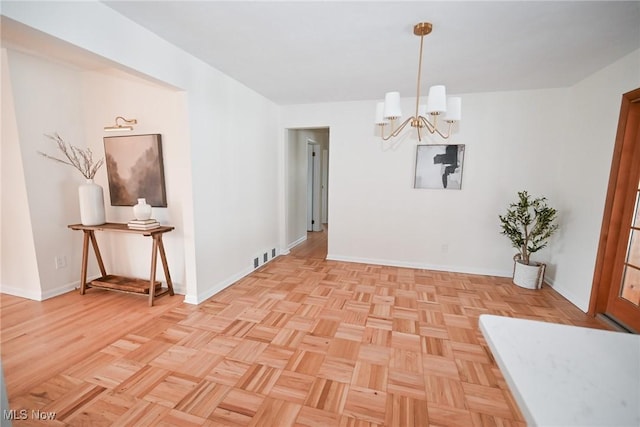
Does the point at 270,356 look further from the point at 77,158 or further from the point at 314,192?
the point at 314,192

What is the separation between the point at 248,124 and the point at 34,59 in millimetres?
2080

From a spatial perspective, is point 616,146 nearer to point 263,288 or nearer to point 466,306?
point 466,306

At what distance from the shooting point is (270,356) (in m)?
1.99

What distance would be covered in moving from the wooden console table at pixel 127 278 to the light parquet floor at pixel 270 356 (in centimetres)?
14

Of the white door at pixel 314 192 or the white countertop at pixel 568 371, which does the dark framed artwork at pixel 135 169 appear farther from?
the white door at pixel 314 192

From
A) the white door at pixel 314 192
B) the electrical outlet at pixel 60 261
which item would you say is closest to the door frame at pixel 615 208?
the white door at pixel 314 192

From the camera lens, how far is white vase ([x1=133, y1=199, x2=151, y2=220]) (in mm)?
2682

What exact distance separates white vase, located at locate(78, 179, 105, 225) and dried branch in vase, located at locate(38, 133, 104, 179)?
143 mm

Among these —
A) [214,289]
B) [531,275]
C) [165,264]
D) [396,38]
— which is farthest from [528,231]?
[165,264]

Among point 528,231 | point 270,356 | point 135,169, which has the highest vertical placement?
point 135,169

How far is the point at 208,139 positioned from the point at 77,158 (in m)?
1.57

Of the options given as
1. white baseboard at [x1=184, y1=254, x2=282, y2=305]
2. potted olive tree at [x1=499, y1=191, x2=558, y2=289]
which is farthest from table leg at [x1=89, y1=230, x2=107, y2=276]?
potted olive tree at [x1=499, y1=191, x2=558, y2=289]

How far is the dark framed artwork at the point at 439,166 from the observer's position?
12.0 feet

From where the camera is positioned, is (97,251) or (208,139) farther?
(97,251)
